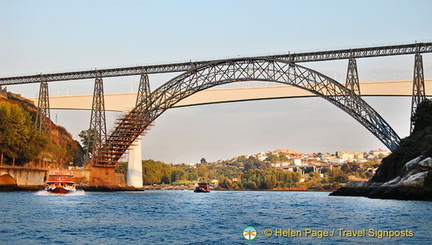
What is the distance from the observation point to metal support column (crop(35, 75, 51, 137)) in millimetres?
77750

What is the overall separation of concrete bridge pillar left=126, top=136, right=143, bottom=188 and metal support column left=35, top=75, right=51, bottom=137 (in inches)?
448

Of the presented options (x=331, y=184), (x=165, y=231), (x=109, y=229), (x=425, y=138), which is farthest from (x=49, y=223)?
(x=331, y=184)

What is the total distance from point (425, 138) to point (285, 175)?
110221 mm

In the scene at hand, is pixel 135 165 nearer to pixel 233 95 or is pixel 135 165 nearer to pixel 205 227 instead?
pixel 233 95

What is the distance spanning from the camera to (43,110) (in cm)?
8150

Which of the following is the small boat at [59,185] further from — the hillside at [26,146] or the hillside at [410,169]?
the hillside at [410,169]

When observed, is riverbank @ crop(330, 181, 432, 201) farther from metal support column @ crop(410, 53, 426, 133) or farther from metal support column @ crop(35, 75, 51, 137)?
metal support column @ crop(35, 75, 51, 137)

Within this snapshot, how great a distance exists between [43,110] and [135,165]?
14325 millimetres

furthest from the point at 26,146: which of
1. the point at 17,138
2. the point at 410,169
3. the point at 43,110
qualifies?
the point at 410,169

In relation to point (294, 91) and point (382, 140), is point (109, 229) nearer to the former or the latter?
point (382, 140)

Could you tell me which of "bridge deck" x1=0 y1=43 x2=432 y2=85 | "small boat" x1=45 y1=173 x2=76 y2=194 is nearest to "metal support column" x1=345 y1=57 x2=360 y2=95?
"bridge deck" x1=0 y1=43 x2=432 y2=85

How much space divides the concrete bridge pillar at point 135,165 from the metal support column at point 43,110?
37.3 feet

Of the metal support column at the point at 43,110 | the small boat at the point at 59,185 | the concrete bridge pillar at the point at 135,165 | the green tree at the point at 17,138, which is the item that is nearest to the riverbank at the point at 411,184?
the small boat at the point at 59,185

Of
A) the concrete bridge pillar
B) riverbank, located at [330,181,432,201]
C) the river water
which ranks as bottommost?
the river water
